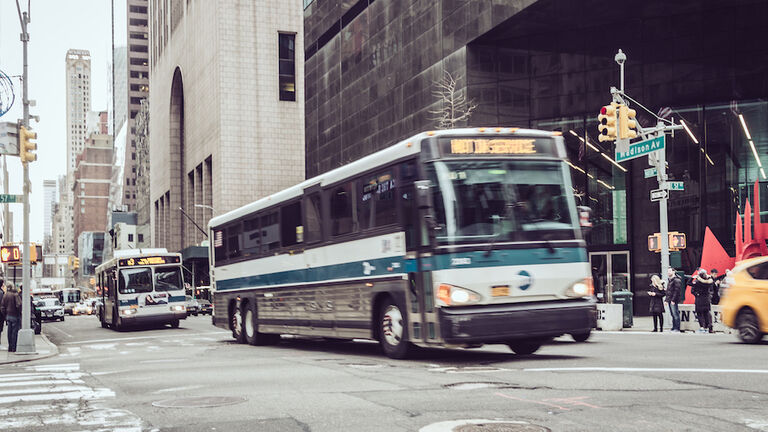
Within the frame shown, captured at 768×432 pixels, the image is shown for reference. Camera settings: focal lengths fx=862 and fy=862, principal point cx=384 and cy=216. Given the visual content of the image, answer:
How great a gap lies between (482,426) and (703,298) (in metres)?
16.7

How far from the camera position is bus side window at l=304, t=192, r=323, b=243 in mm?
16453

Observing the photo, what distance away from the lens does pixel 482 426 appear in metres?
7.04

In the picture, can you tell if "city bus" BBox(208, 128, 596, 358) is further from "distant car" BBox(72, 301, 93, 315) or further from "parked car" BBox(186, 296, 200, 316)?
"distant car" BBox(72, 301, 93, 315)

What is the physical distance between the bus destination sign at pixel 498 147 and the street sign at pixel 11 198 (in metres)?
12.9

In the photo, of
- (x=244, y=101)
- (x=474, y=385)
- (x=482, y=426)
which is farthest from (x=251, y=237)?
(x=244, y=101)

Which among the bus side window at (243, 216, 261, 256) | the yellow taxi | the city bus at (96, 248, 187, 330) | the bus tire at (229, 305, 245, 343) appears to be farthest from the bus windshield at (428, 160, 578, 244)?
the city bus at (96, 248, 187, 330)

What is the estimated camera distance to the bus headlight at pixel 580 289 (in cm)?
1280


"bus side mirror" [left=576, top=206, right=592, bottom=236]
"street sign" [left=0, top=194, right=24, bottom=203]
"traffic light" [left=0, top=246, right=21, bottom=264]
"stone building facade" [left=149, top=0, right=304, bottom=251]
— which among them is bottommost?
"traffic light" [left=0, top=246, right=21, bottom=264]

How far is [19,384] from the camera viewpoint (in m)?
12.3

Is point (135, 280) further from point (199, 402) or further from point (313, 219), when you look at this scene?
point (199, 402)

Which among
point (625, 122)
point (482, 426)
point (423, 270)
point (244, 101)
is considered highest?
point (244, 101)

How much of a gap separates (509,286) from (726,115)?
92.4 ft

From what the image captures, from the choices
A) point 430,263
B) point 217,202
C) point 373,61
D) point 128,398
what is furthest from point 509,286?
point 217,202

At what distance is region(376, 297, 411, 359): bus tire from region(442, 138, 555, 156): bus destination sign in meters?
2.62
